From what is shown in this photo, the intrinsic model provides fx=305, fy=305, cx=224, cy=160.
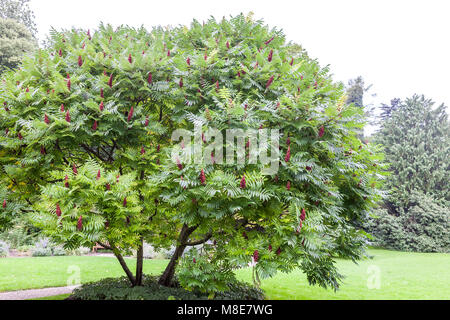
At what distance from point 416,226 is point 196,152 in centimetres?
2243

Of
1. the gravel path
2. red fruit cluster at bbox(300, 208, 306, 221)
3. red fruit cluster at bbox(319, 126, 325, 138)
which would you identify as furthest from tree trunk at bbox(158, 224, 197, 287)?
the gravel path

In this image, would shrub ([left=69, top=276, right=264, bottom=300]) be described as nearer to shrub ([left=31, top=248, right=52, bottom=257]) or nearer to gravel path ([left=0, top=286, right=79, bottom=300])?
gravel path ([left=0, top=286, right=79, bottom=300])

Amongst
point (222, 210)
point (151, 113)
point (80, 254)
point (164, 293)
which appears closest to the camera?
point (222, 210)

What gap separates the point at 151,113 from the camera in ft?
20.4

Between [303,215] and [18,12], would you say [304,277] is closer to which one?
[303,215]

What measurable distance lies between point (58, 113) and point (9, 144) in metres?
1.11

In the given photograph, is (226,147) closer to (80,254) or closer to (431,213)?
(80,254)

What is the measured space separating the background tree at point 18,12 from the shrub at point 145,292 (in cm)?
3618

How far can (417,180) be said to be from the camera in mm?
22750

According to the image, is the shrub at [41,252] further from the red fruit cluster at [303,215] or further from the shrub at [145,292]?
the red fruit cluster at [303,215]

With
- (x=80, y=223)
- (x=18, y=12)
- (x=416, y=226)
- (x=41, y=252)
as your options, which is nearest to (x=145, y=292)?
(x=80, y=223)

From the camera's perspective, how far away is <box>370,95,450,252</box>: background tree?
21156mm

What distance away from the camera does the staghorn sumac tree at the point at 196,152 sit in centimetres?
437
